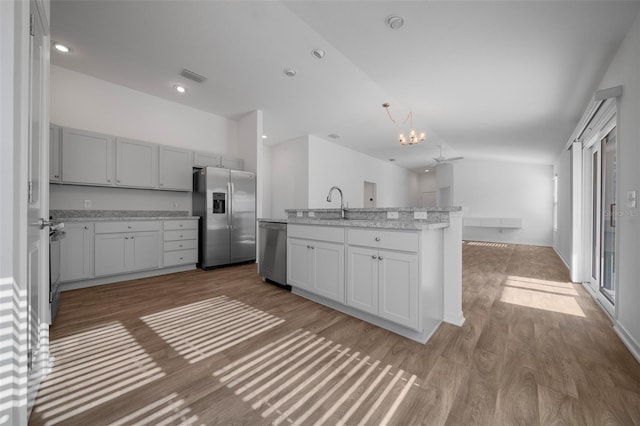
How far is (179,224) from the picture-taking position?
3988 millimetres

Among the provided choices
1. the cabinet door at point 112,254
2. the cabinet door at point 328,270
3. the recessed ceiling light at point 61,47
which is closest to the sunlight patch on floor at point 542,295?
the cabinet door at point 328,270

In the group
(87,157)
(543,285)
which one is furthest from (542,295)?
(87,157)

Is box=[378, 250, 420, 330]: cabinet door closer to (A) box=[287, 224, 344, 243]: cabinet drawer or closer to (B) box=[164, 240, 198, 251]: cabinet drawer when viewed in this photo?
(A) box=[287, 224, 344, 243]: cabinet drawer

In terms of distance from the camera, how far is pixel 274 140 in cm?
656

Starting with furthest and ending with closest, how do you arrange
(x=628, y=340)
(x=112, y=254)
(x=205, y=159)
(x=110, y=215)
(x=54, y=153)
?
(x=205, y=159) → (x=110, y=215) → (x=112, y=254) → (x=54, y=153) → (x=628, y=340)

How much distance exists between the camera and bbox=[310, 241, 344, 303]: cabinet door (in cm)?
236

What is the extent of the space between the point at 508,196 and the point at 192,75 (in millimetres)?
9538

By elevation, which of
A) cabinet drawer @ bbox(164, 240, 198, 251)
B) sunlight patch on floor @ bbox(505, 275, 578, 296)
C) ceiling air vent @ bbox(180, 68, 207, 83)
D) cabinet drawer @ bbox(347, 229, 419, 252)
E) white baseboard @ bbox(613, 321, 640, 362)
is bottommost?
sunlight patch on floor @ bbox(505, 275, 578, 296)

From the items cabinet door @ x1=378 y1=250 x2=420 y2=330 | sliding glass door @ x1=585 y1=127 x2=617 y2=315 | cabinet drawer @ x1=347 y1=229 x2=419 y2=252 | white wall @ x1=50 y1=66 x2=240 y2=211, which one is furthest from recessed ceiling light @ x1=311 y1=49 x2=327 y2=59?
sliding glass door @ x1=585 y1=127 x2=617 y2=315

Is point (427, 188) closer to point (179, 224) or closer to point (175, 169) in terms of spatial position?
point (175, 169)

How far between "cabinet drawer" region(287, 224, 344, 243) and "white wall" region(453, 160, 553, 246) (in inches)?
307

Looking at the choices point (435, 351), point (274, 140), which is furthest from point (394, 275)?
point (274, 140)

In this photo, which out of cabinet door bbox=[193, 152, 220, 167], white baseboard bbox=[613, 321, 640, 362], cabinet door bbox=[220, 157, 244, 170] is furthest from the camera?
cabinet door bbox=[220, 157, 244, 170]

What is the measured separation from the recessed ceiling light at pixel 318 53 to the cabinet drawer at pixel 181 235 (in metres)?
3.26
